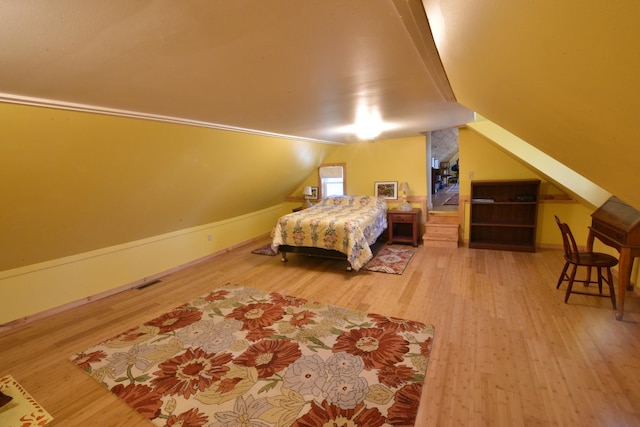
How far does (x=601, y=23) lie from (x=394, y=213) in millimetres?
4619

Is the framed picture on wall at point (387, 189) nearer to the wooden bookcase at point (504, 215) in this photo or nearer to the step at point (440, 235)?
the step at point (440, 235)

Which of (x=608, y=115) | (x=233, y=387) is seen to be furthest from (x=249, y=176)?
(x=608, y=115)

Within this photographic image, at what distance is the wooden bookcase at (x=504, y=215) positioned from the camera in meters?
4.28

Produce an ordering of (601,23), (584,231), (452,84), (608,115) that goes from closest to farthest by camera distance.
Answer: (601,23) < (608,115) < (452,84) < (584,231)

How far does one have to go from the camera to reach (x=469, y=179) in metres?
4.66

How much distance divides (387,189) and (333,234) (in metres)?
2.12

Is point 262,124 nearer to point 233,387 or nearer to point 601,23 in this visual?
point 233,387

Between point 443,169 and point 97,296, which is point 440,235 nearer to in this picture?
point 97,296

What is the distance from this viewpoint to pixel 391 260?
13.9ft

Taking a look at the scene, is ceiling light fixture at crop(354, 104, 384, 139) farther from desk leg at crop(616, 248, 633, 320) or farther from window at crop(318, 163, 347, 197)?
desk leg at crop(616, 248, 633, 320)

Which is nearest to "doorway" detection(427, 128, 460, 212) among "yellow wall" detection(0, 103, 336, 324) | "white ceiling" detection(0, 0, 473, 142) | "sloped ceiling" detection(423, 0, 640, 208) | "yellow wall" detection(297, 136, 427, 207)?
"yellow wall" detection(297, 136, 427, 207)

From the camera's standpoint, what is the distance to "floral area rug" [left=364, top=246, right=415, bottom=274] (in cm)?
391

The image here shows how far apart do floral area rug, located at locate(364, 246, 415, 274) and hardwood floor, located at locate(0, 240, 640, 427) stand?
0.14 meters

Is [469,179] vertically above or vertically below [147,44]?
below
